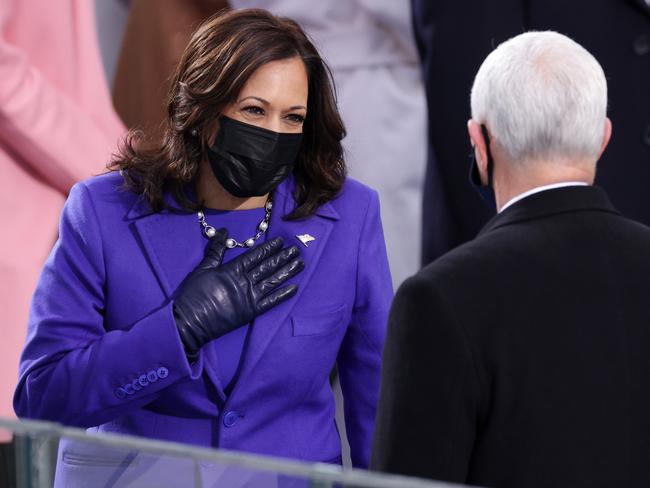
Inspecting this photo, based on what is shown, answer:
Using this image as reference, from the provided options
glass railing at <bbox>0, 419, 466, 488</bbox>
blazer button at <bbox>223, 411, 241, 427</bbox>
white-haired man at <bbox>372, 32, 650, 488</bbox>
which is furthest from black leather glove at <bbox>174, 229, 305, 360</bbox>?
glass railing at <bbox>0, 419, 466, 488</bbox>

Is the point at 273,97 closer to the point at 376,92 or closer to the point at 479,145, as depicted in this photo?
the point at 479,145

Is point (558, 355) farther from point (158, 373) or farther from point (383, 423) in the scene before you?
point (158, 373)

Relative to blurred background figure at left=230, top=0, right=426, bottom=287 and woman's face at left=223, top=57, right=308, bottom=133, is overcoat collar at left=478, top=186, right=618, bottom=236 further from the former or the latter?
blurred background figure at left=230, top=0, right=426, bottom=287

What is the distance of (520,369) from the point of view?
136 centimetres

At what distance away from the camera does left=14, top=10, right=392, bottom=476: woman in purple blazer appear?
70.4 inches

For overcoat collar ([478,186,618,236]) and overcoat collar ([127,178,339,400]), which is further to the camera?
overcoat collar ([127,178,339,400])

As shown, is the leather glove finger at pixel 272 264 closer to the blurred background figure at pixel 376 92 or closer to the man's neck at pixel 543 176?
the man's neck at pixel 543 176

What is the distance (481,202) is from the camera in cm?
270

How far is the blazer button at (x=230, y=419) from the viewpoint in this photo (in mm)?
1831

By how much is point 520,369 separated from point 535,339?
38 millimetres

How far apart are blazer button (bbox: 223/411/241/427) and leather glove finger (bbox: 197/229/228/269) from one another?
23cm

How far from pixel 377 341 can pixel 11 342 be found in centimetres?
101

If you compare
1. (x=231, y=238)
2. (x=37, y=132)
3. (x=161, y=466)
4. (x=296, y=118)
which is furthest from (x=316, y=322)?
(x=37, y=132)

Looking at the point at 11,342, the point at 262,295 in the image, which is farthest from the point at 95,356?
the point at 11,342
